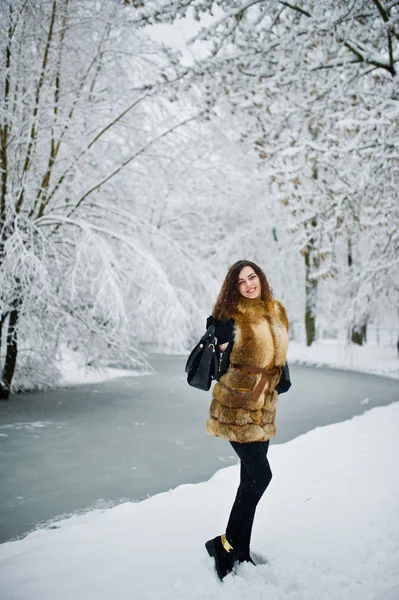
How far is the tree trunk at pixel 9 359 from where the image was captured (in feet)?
26.0

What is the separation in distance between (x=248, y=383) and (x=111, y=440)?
14.5 feet

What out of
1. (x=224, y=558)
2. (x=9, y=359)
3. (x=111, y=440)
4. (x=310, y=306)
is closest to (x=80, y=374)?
(x=9, y=359)

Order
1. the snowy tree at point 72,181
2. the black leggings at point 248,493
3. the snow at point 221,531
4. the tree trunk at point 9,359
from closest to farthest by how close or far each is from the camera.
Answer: the snow at point 221,531, the black leggings at point 248,493, the snowy tree at point 72,181, the tree trunk at point 9,359

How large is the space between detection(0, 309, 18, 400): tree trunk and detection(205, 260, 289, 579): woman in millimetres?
6422

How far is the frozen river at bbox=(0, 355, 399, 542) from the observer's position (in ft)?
13.5

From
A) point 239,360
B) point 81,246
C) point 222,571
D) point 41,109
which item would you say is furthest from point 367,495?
point 41,109

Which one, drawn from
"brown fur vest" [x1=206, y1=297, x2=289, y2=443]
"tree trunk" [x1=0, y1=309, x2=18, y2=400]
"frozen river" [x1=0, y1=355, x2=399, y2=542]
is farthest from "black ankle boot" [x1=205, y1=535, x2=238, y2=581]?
"tree trunk" [x1=0, y1=309, x2=18, y2=400]

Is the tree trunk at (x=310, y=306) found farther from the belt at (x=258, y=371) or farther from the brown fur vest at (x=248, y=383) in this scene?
the belt at (x=258, y=371)

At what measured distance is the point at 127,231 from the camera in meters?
8.70

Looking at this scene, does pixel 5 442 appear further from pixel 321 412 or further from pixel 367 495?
pixel 321 412

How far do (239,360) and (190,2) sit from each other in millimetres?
3639

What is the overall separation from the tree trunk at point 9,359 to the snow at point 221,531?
5140 millimetres

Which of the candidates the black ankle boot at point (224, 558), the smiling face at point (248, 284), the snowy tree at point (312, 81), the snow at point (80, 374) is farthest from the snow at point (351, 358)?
the black ankle boot at point (224, 558)

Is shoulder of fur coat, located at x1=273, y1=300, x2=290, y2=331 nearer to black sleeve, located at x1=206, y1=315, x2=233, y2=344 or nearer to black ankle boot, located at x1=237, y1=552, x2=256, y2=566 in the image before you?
black sleeve, located at x1=206, y1=315, x2=233, y2=344
